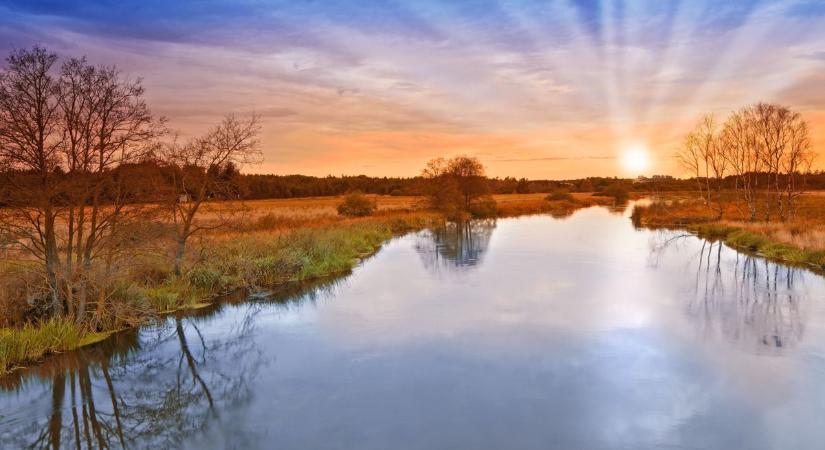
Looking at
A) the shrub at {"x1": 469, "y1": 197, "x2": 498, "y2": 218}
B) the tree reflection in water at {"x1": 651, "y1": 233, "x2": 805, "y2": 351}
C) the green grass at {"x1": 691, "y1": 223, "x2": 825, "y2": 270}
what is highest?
the shrub at {"x1": 469, "y1": 197, "x2": 498, "y2": 218}

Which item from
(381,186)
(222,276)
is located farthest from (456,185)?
(381,186)

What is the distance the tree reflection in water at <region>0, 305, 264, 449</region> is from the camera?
283 inches

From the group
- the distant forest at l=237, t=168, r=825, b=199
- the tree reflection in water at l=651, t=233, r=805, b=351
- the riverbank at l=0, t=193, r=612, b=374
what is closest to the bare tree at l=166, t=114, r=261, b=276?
the riverbank at l=0, t=193, r=612, b=374

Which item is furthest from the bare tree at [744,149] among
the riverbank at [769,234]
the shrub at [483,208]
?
the shrub at [483,208]

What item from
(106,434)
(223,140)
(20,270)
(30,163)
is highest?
(223,140)

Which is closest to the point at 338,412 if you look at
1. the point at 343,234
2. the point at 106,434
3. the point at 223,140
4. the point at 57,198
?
the point at 106,434

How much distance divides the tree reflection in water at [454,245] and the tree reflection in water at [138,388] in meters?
10.9

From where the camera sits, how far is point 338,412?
7641 mm

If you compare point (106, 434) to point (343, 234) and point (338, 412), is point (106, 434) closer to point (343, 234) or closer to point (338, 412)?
point (338, 412)

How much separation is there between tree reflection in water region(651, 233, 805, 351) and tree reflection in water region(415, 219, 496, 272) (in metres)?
7.90

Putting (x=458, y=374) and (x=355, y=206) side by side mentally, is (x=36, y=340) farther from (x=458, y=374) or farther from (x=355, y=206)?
(x=355, y=206)

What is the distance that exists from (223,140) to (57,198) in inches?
243

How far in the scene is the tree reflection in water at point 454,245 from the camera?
22.1m

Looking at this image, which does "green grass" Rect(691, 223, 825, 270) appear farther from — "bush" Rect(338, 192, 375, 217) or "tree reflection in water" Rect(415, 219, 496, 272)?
"bush" Rect(338, 192, 375, 217)
